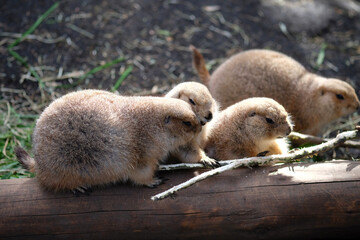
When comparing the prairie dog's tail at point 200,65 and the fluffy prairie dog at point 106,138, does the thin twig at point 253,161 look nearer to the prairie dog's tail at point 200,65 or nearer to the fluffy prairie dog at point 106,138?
the fluffy prairie dog at point 106,138

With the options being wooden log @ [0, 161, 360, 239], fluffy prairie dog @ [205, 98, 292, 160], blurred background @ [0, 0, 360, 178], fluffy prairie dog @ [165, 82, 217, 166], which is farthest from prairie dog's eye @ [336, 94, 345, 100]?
wooden log @ [0, 161, 360, 239]

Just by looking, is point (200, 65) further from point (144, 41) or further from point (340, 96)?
point (340, 96)

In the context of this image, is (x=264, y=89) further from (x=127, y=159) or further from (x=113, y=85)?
(x=127, y=159)

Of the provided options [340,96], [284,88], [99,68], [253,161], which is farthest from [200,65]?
[253,161]

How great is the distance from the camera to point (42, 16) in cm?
809

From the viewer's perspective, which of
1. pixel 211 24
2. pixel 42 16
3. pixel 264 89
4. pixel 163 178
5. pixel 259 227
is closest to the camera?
pixel 259 227

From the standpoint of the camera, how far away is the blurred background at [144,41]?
7.14m

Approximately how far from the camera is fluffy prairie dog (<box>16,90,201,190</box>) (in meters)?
3.77

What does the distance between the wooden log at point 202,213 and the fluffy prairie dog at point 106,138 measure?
0.19 m

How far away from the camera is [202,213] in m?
3.64

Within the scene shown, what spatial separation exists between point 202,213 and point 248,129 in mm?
1352

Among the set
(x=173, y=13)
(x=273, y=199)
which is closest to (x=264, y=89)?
(x=273, y=199)

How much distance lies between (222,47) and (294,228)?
5.31 m

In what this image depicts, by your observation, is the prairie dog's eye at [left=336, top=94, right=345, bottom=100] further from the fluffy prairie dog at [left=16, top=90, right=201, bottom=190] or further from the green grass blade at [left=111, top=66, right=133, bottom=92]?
the green grass blade at [left=111, top=66, right=133, bottom=92]
